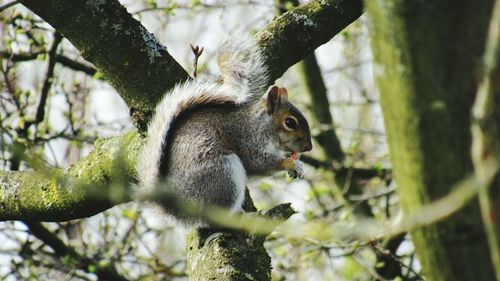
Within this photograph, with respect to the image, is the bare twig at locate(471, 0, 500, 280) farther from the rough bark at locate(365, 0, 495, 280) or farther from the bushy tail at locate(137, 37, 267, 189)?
the bushy tail at locate(137, 37, 267, 189)

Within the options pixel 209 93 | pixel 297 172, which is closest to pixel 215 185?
pixel 209 93

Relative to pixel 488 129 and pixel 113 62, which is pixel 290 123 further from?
pixel 488 129

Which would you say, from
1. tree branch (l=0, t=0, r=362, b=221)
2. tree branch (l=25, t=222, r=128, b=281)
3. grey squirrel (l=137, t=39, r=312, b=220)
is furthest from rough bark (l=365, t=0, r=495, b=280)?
tree branch (l=25, t=222, r=128, b=281)

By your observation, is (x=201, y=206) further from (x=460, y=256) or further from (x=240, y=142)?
(x=460, y=256)

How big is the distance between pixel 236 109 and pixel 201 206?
2.44ft

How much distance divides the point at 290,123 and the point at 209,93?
0.65 metres

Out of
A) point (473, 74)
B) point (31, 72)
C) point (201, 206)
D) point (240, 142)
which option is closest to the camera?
point (473, 74)

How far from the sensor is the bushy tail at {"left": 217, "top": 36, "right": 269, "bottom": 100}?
9.62 ft

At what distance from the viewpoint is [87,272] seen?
4039 mm

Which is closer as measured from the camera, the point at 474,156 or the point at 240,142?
the point at 474,156

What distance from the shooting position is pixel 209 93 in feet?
10.8

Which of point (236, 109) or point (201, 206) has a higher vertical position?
point (236, 109)

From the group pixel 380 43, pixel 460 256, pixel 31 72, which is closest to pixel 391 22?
pixel 380 43

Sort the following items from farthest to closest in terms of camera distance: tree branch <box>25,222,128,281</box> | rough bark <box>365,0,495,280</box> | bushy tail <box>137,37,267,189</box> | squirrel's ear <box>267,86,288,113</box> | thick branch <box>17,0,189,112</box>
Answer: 1. tree branch <box>25,222,128,281</box>
2. squirrel's ear <box>267,86,288,113</box>
3. bushy tail <box>137,37,267,189</box>
4. thick branch <box>17,0,189,112</box>
5. rough bark <box>365,0,495,280</box>
